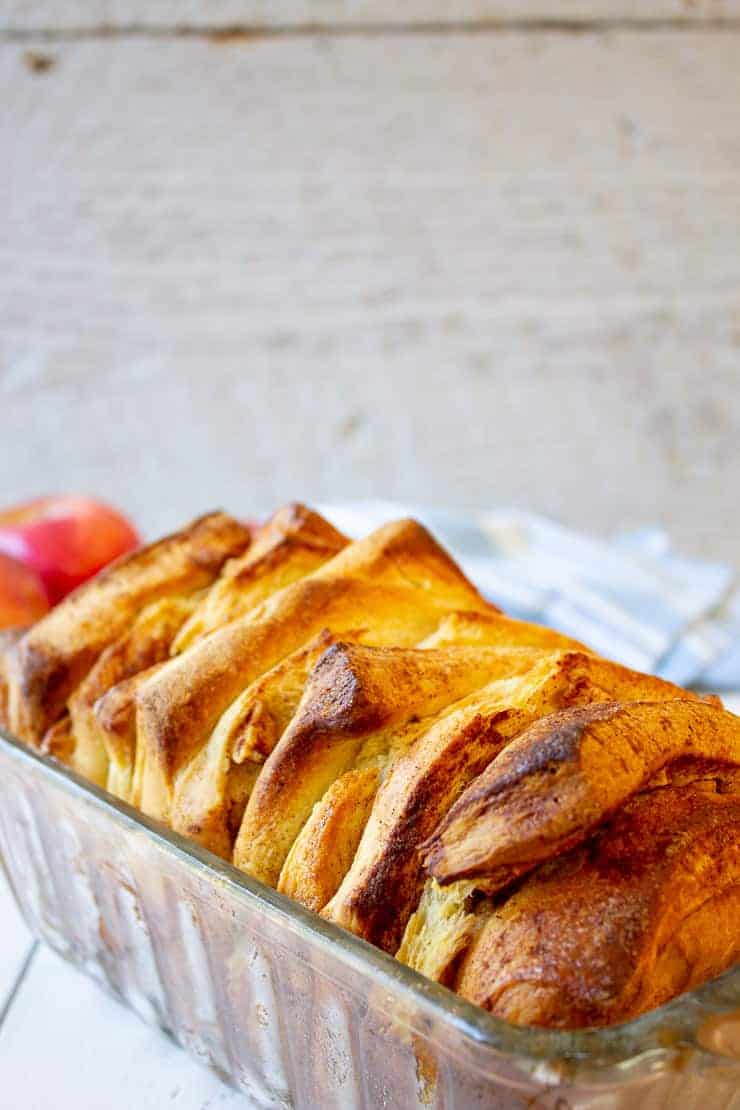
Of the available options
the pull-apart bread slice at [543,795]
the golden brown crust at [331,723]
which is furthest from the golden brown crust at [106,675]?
the pull-apart bread slice at [543,795]

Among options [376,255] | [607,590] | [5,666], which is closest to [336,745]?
[5,666]

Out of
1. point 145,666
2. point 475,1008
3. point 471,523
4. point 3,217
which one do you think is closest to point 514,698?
point 475,1008

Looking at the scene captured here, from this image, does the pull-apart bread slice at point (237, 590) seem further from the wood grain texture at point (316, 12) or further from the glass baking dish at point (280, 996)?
the wood grain texture at point (316, 12)

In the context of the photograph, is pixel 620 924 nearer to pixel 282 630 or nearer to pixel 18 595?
pixel 282 630

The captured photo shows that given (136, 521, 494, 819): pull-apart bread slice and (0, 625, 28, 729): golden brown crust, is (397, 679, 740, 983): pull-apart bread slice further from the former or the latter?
(0, 625, 28, 729): golden brown crust

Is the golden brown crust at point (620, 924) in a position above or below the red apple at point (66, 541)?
below

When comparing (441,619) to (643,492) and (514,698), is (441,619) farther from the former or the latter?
(643,492)

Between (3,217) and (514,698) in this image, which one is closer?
(514,698)

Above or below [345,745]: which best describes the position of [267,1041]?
below
